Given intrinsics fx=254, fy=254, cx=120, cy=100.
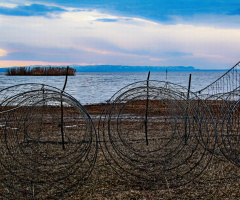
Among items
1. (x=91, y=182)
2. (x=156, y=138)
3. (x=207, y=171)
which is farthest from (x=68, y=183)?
(x=156, y=138)

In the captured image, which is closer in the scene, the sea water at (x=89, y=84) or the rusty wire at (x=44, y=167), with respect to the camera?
the rusty wire at (x=44, y=167)

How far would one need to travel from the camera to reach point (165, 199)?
454 cm

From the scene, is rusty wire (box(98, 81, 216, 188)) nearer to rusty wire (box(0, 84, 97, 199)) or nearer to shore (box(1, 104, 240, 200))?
shore (box(1, 104, 240, 200))

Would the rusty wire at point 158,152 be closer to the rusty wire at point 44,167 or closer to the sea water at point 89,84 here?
the rusty wire at point 44,167

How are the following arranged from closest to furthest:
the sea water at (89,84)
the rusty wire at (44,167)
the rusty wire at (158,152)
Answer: the rusty wire at (44,167)
the rusty wire at (158,152)
the sea water at (89,84)

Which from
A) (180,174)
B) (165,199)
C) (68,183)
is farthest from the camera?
(180,174)

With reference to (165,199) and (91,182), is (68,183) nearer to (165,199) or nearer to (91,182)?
(91,182)

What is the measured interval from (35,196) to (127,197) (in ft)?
5.52

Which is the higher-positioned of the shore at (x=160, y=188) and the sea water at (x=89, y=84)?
the sea water at (x=89, y=84)

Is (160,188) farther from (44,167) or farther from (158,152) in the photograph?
(44,167)

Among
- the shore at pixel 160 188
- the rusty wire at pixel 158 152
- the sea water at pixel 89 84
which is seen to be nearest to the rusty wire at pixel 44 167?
the shore at pixel 160 188

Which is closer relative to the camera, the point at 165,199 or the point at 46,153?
the point at 165,199

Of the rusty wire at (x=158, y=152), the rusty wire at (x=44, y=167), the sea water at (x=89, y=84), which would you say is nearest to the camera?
the rusty wire at (x=44, y=167)

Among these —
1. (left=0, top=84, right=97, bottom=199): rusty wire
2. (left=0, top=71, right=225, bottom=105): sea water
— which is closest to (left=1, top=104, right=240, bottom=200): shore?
(left=0, top=84, right=97, bottom=199): rusty wire
